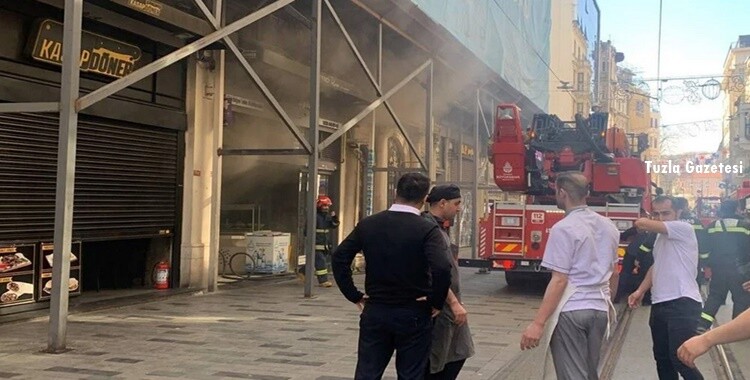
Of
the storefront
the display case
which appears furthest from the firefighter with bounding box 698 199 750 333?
Answer: the display case

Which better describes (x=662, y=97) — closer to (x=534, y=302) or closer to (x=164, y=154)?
(x=534, y=302)

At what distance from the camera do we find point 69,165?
621cm

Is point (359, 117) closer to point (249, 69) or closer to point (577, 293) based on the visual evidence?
point (249, 69)

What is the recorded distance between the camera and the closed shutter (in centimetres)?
815

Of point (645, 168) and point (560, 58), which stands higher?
point (560, 58)

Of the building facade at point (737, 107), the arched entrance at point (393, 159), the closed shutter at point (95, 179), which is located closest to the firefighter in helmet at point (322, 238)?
the closed shutter at point (95, 179)

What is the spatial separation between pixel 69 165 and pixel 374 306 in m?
3.52

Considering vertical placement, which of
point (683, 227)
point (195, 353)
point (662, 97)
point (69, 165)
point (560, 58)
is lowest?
point (195, 353)

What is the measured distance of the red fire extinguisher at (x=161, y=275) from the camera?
10523mm

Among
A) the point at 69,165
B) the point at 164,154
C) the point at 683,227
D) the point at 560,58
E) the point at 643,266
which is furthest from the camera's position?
the point at 560,58

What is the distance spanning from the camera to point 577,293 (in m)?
3.98

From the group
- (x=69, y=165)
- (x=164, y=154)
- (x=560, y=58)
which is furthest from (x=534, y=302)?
(x=560, y=58)

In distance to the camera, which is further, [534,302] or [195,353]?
[534,302]

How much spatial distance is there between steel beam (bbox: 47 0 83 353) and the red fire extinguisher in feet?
13.8
